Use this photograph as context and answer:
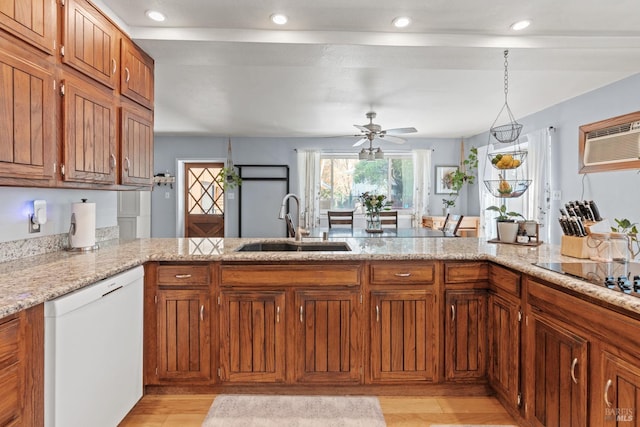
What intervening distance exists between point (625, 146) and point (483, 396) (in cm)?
301

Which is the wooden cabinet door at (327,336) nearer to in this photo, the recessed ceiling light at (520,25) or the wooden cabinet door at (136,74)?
the wooden cabinet door at (136,74)

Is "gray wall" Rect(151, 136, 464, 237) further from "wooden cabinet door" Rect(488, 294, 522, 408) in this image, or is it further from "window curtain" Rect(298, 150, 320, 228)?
"wooden cabinet door" Rect(488, 294, 522, 408)

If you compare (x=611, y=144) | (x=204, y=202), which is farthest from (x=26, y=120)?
(x=204, y=202)

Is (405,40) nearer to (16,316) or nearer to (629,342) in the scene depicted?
(629,342)

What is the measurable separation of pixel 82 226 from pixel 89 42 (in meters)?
1.05

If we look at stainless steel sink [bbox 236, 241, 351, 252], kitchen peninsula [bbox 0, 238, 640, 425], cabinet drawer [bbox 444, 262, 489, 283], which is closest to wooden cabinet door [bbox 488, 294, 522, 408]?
kitchen peninsula [bbox 0, 238, 640, 425]

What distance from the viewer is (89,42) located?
1.96 metres

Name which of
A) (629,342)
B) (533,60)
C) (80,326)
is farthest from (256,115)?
(629,342)

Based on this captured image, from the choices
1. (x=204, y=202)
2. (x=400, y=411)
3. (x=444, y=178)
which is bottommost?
(x=400, y=411)

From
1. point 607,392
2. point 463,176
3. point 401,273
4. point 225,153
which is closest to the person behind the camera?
point 607,392

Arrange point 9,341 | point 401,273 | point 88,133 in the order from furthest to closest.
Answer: point 401,273 → point 88,133 → point 9,341

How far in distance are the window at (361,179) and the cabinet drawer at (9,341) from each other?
238 inches

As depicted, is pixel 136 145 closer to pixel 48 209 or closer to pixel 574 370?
pixel 48 209

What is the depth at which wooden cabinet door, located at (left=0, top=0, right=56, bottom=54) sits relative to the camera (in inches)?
57.1
